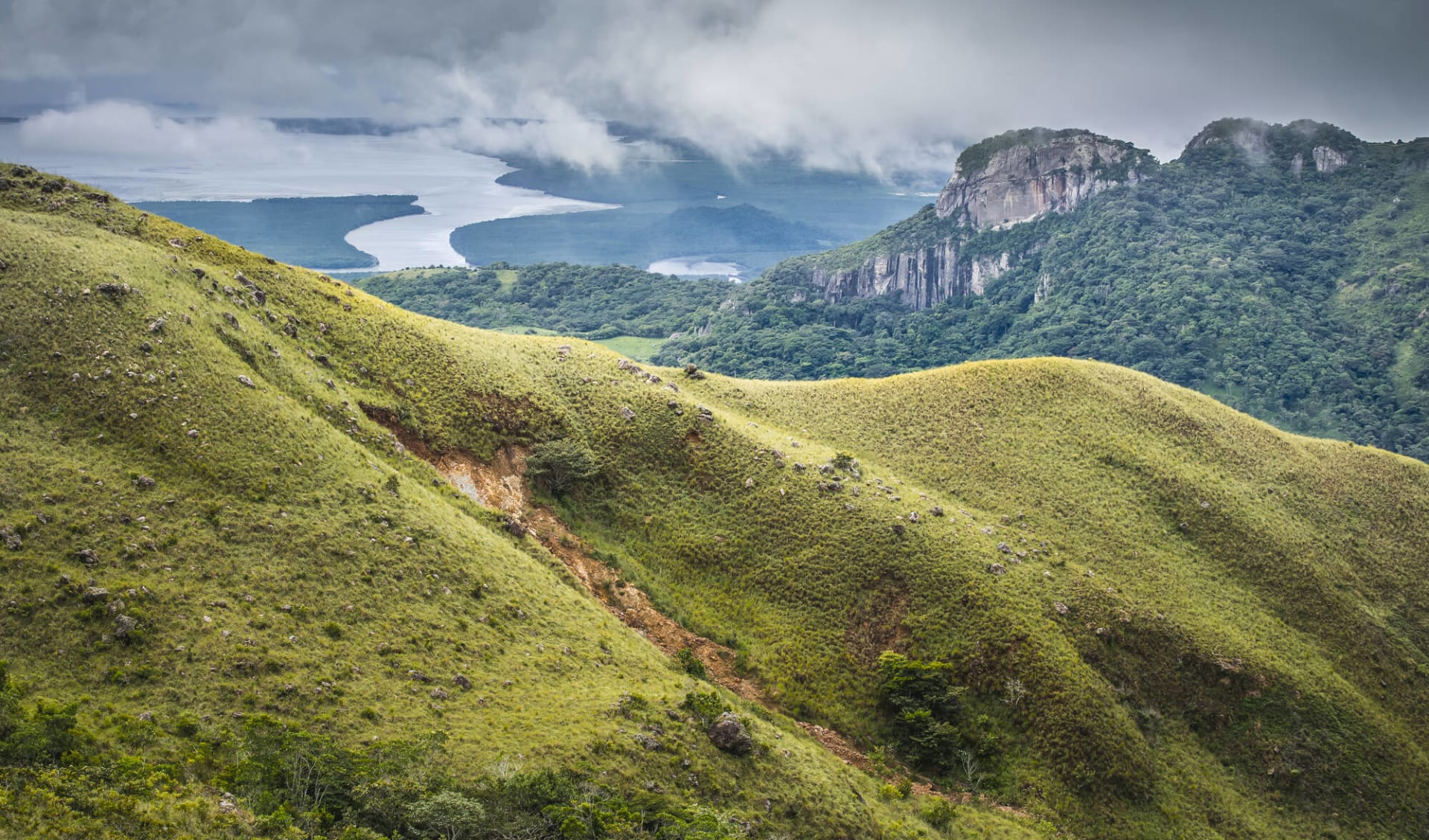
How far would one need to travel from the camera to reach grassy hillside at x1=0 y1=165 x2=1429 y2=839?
98.3 feet

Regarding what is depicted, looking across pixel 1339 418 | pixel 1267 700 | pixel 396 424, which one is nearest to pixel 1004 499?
pixel 1267 700

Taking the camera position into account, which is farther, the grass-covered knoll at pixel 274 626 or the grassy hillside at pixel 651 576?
the grassy hillside at pixel 651 576

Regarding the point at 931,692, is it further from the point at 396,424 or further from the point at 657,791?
the point at 396,424

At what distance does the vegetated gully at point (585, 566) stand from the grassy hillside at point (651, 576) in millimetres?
481

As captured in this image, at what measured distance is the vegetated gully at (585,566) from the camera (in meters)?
45.9

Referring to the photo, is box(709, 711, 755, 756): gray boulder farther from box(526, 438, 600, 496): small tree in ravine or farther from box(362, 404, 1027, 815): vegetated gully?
box(526, 438, 600, 496): small tree in ravine

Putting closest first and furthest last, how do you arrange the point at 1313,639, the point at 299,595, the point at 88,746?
the point at 88,746 < the point at 299,595 < the point at 1313,639

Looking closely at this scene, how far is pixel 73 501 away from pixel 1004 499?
192 feet

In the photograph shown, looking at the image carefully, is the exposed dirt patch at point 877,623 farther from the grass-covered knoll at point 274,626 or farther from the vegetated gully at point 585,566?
the grass-covered knoll at point 274,626

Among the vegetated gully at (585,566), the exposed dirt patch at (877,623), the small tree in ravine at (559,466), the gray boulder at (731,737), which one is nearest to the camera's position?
the gray boulder at (731,737)

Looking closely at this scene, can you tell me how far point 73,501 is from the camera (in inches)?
1336

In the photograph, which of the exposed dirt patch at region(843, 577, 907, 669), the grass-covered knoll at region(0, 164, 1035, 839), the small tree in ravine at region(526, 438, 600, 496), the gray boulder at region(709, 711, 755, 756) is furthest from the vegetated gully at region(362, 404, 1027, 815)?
the gray boulder at region(709, 711, 755, 756)

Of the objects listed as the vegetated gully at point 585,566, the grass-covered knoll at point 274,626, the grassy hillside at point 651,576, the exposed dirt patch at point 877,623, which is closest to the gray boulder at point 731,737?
the grass-covered knoll at point 274,626

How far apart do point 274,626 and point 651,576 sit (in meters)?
25.4
